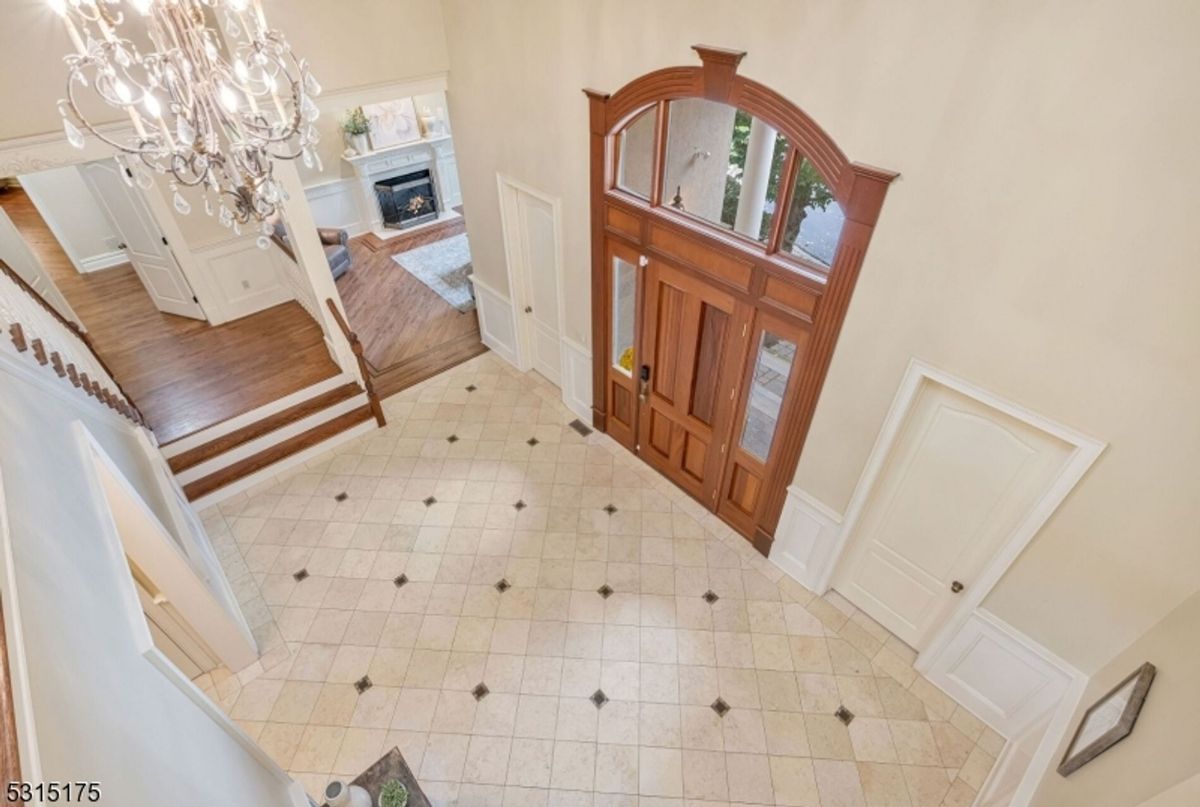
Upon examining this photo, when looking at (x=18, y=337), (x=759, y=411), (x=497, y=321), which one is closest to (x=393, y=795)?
(x=18, y=337)

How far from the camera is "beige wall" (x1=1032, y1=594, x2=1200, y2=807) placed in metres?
Result: 1.77

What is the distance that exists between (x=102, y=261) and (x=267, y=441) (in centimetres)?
509

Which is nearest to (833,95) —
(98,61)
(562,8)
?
(562,8)

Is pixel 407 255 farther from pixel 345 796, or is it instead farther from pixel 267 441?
pixel 345 796

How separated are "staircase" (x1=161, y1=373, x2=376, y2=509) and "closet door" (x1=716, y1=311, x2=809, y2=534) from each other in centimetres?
361

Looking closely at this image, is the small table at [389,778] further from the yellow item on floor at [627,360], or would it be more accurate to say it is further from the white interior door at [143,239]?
the white interior door at [143,239]

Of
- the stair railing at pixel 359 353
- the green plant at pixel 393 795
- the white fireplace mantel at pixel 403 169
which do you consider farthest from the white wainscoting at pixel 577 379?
the white fireplace mantel at pixel 403 169

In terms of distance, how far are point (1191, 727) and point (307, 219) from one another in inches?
239

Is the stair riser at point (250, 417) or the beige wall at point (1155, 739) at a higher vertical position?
the beige wall at point (1155, 739)

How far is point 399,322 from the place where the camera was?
24.4 ft

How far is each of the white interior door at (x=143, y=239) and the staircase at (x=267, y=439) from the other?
2218 mm

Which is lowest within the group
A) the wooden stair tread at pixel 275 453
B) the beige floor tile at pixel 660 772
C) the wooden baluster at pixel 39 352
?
the beige floor tile at pixel 660 772

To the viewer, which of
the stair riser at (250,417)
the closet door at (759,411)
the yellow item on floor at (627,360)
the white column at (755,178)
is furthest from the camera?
the stair riser at (250,417)

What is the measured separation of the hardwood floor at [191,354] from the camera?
18.4 feet
